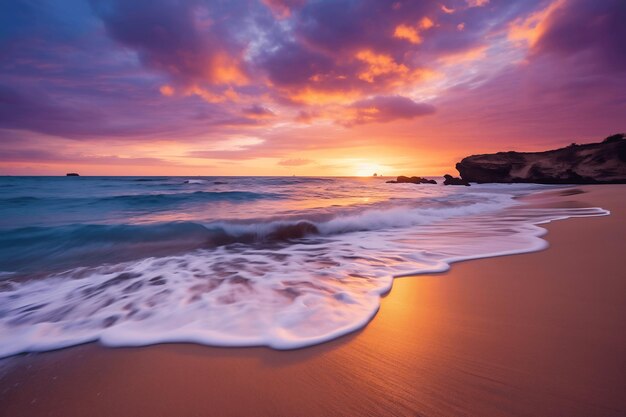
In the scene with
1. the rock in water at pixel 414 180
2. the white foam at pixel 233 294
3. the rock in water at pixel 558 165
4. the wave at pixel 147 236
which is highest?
the rock in water at pixel 558 165

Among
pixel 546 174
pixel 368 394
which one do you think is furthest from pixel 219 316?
pixel 546 174

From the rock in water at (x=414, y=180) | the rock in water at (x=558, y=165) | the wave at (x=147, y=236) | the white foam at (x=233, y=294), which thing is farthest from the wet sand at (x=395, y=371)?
the rock in water at (x=414, y=180)

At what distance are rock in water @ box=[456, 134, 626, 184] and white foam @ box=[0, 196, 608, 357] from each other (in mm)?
30920

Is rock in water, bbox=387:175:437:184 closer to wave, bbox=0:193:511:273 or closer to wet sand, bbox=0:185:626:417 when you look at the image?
wave, bbox=0:193:511:273

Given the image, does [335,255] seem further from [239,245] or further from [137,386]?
[137,386]

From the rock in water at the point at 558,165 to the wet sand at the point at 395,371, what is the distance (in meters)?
34.4

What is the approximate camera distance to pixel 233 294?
9.51 ft

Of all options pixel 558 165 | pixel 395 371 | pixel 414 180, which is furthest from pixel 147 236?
pixel 414 180

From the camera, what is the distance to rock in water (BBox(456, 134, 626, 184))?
25.9 metres

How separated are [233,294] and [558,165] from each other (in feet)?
127

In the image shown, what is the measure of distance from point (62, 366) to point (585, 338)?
3.32 metres

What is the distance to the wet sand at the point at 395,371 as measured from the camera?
4.33 ft

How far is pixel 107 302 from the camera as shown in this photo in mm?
2916

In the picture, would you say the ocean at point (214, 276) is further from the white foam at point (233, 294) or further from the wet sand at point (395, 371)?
the wet sand at point (395, 371)
